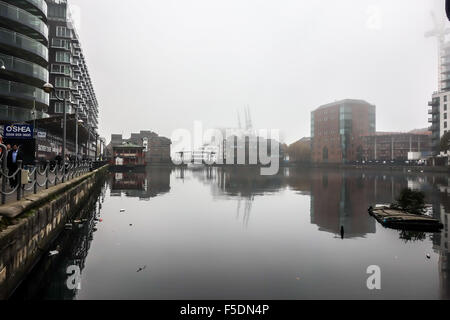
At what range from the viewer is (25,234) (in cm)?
888

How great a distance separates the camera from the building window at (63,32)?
256 ft

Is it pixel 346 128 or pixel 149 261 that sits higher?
pixel 346 128

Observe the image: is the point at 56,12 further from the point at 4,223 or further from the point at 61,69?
the point at 4,223

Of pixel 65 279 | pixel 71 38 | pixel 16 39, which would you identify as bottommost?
pixel 65 279

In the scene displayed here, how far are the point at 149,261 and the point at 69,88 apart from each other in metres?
77.8

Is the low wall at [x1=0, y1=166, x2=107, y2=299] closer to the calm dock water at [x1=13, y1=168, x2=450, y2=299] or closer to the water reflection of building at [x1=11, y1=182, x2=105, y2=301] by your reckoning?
the water reflection of building at [x1=11, y1=182, x2=105, y2=301]

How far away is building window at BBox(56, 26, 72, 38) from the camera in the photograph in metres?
78.0

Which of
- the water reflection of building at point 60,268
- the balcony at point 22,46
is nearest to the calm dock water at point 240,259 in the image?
the water reflection of building at point 60,268

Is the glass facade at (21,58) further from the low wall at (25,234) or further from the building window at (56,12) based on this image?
the building window at (56,12)

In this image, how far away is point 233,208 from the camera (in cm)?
2331

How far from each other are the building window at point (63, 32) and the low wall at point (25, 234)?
7996 cm
